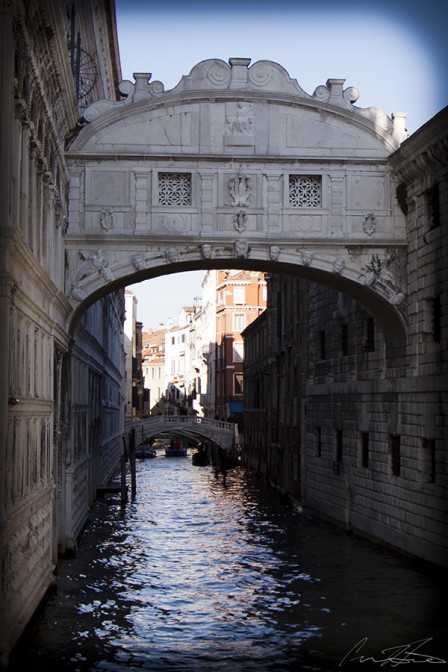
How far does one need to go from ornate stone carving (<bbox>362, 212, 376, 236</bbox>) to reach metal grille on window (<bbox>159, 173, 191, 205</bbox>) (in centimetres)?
327

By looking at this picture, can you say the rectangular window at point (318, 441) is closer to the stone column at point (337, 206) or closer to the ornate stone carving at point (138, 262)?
the stone column at point (337, 206)

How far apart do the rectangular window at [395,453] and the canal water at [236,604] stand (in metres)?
1.60

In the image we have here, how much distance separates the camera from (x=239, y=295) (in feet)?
214

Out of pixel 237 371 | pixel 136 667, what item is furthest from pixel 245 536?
pixel 237 371

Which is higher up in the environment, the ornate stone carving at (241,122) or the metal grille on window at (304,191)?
the ornate stone carving at (241,122)

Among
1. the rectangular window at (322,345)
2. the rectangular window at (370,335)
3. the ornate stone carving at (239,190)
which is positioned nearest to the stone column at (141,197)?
the ornate stone carving at (239,190)

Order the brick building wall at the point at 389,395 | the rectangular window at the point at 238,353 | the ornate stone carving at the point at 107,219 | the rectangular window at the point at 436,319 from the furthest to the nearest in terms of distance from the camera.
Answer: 1. the rectangular window at the point at 238,353
2. the ornate stone carving at the point at 107,219
3. the rectangular window at the point at 436,319
4. the brick building wall at the point at 389,395

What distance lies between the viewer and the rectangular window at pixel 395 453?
19.6m

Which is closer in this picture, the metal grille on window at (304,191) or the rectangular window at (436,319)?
the rectangular window at (436,319)

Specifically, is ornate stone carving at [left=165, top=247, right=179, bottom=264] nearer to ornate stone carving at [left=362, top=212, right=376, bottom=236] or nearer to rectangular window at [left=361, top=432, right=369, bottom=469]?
ornate stone carving at [left=362, top=212, right=376, bottom=236]

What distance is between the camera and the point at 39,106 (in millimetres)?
14016

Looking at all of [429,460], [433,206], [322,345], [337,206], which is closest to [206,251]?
[337,206]

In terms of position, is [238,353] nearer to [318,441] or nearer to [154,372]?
[318,441]

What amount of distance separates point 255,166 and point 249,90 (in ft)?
4.57
